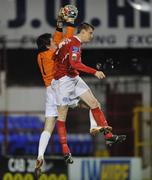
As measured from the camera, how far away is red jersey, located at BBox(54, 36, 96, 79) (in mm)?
12875

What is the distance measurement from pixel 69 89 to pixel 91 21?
8.58 metres

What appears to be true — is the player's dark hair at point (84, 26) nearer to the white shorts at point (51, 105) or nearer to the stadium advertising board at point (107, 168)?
the white shorts at point (51, 105)

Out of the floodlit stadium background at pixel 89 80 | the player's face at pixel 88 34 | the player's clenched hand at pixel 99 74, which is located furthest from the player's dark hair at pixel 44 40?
the floodlit stadium background at pixel 89 80

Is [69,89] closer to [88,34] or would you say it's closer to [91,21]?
[88,34]

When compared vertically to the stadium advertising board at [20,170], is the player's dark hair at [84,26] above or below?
above

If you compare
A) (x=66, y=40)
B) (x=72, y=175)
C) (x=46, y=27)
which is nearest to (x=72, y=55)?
(x=66, y=40)

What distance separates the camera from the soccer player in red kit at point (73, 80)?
12.9 metres

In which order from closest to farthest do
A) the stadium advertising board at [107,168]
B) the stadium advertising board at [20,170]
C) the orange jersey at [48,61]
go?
1. the orange jersey at [48,61]
2. the stadium advertising board at [20,170]
3. the stadium advertising board at [107,168]

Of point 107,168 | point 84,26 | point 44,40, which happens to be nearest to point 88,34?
point 84,26

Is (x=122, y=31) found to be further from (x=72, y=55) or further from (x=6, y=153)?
(x=72, y=55)

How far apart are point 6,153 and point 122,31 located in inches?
148

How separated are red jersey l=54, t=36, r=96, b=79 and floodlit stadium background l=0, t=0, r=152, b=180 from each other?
7854 mm

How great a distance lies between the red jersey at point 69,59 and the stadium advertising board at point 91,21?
842cm

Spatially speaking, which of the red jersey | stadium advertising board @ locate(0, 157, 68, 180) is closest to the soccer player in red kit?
the red jersey
